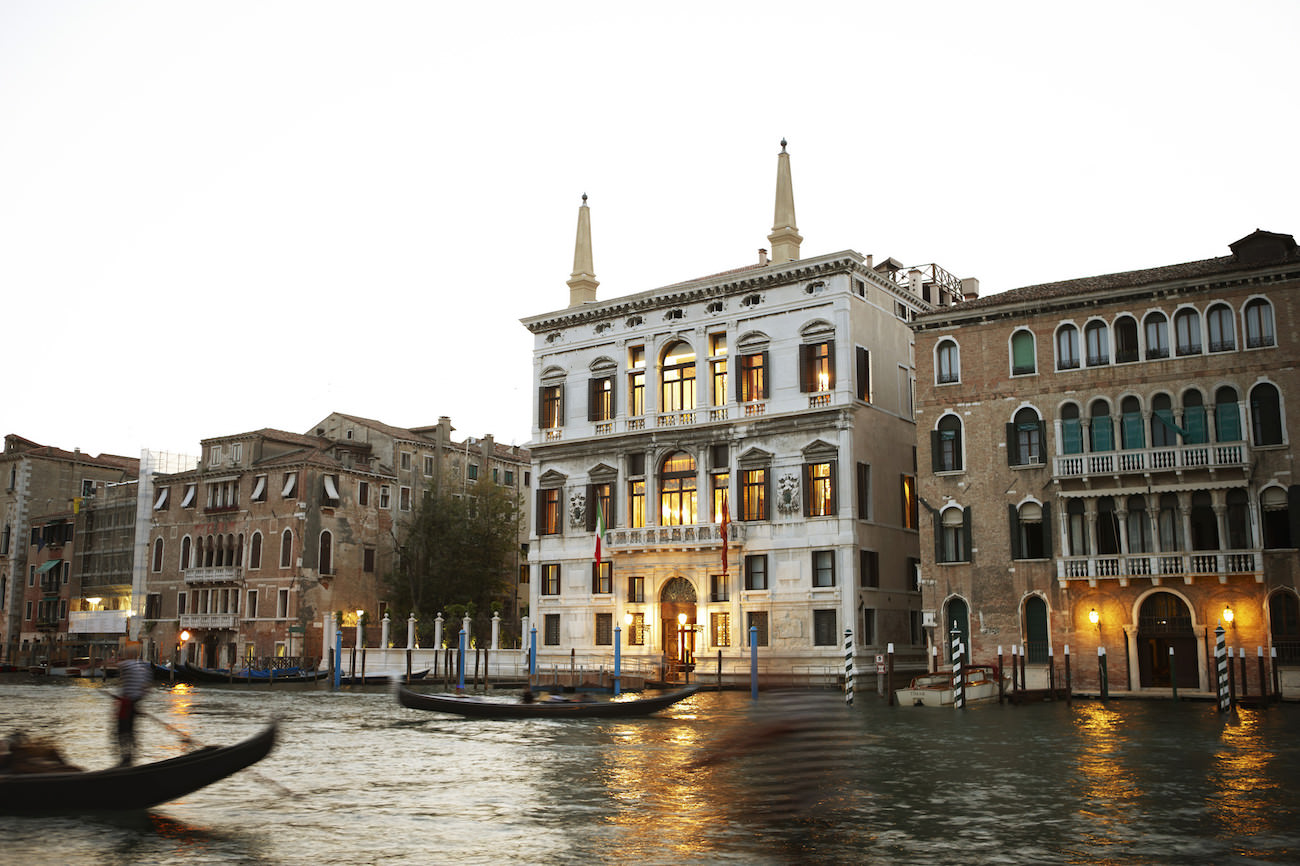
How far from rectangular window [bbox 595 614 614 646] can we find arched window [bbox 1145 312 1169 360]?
1781 cm

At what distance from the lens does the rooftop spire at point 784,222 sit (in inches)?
1487

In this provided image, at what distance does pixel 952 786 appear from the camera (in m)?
13.9

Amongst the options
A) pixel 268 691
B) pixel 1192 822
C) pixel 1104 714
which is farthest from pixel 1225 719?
pixel 268 691

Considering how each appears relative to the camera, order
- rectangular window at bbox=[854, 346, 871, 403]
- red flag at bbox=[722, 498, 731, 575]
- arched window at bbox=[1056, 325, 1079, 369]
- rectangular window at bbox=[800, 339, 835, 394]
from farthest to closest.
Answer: rectangular window at bbox=[854, 346, 871, 403] < rectangular window at bbox=[800, 339, 835, 394] < red flag at bbox=[722, 498, 731, 575] < arched window at bbox=[1056, 325, 1079, 369]

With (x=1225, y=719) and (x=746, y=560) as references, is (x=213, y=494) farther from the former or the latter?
(x=1225, y=719)

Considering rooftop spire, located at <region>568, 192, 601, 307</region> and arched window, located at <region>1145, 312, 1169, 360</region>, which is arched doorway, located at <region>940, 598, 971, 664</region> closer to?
arched window, located at <region>1145, 312, 1169, 360</region>

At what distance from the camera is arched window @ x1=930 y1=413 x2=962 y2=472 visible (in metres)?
32.3

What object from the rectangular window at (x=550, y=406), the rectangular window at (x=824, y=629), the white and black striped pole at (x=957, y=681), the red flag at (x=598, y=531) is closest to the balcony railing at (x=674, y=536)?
the red flag at (x=598, y=531)

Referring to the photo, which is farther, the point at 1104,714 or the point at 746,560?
the point at 746,560

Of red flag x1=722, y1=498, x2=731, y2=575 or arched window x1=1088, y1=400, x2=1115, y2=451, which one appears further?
red flag x1=722, y1=498, x2=731, y2=575

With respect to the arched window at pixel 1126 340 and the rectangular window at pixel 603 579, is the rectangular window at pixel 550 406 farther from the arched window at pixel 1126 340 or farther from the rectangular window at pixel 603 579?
the arched window at pixel 1126 340

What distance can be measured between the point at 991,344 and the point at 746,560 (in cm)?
955

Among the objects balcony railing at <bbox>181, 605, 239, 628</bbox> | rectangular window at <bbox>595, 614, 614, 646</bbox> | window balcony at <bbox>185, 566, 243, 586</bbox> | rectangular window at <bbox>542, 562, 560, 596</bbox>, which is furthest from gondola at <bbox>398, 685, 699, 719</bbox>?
window balcony at <bbox>185, 566, 243, 586</bbox>

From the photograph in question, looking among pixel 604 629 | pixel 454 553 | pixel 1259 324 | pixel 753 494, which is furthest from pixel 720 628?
pixel 1259 324
